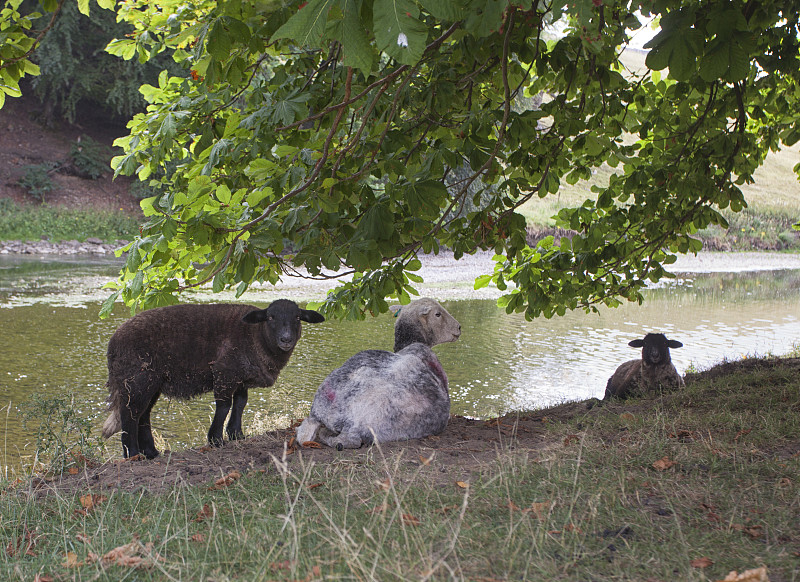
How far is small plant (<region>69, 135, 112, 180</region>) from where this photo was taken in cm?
4431

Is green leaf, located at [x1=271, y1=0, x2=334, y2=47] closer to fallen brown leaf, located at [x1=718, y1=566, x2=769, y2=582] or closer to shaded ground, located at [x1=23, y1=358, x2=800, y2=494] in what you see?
shaded ground, located at [x1=23, y1=358, x2=800, y2=494]

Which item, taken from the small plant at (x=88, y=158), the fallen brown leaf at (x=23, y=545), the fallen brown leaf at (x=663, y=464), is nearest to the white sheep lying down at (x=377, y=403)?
the fallen brown leaf at (x=663, y=464)

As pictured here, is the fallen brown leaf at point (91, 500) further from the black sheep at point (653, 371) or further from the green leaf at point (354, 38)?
the black sheep at point (653, 371)

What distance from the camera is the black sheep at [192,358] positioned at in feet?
25.9

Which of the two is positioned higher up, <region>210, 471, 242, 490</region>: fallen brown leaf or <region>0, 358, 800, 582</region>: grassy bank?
<region>0, 358, 800, 582</region>: grassy bank

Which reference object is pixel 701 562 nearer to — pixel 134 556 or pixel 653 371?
pixel 134 556

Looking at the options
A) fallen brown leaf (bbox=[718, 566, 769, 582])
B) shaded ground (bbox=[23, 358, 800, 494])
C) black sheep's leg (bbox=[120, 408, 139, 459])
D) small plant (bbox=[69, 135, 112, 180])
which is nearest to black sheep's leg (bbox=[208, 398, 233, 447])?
shaded ground (bbox=[23, 358, 800, 494])

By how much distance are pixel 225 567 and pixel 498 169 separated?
5146 millimetres

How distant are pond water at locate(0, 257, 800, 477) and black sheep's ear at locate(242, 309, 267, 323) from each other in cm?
225

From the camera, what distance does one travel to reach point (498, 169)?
7.59 meters

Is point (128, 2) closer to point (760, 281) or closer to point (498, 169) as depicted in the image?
point (498, 169)

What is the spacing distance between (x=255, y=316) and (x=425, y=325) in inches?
78.8

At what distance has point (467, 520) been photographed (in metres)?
4.14

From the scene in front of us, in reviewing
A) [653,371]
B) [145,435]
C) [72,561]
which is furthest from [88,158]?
[72,561]
